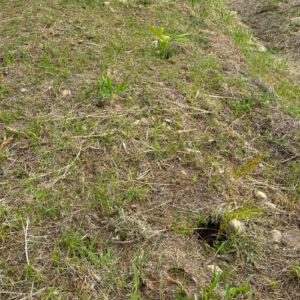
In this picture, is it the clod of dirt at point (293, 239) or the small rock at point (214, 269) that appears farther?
the clod of dirt at point (293, 239)

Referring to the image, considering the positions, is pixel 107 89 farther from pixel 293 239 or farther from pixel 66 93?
A: pixel 293 239

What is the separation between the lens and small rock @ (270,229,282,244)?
212 centimetres

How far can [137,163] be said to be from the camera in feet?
7.93

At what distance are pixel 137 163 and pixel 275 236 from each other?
0.81 m

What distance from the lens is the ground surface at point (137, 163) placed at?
1.89 metres

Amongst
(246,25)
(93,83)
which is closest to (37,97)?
(93,83)

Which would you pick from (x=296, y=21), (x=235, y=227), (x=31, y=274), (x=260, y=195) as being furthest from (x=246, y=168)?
(x=296, y=21)

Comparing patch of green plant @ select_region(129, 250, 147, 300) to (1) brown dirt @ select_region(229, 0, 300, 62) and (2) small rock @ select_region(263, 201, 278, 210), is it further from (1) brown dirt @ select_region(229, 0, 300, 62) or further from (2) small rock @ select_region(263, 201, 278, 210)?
(1) brown dirt @ select_region(229, 0, 300, 62)

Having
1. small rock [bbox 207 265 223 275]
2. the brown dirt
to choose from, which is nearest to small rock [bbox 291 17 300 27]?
the brown dirt

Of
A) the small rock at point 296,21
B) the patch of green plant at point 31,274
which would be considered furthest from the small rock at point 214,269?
the small rock at point 296,21

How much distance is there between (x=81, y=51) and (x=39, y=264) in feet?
6.10

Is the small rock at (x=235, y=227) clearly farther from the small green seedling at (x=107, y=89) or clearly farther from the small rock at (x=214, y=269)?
the small green seedling at (x=107, y=89)

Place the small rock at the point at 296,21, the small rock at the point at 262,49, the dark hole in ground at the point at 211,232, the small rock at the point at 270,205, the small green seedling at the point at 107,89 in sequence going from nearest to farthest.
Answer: the dark hole in ground at the point at 211,232 → the small rock at the point at 270,205 → the small green seedling at the point at 107,89 → the small rock at the point at 262,49 → the small rock at the point at 296,21

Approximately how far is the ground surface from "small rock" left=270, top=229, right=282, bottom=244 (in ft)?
0.06
